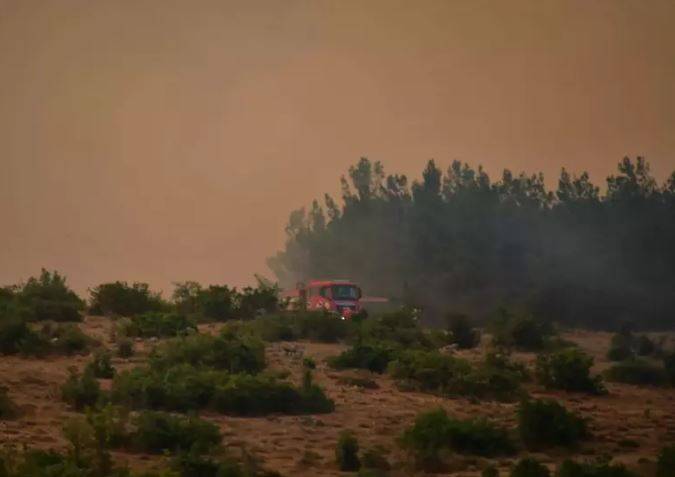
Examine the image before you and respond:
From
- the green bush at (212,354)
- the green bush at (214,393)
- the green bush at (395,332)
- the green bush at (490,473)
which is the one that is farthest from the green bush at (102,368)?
the green bush at (490,473)

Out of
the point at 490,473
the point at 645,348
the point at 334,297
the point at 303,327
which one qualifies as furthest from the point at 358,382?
the point at 334,297

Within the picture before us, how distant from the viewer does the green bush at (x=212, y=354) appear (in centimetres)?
2747

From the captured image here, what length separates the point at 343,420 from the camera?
2352 centimetres

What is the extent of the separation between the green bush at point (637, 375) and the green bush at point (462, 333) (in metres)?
6.22

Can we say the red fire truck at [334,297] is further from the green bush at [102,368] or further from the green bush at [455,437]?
the green bush at [455,437]

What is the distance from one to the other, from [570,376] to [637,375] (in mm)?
3669

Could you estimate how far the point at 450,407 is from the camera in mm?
25609

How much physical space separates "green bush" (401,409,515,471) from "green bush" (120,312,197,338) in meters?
12.8

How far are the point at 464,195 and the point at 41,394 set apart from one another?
163ft

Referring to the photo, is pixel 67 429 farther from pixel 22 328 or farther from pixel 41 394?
pixel 22 328

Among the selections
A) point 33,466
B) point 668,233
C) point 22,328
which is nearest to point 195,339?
point 22,328

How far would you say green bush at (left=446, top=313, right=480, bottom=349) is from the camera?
123ft

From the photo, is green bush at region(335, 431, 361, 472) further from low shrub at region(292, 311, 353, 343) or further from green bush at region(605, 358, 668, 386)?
low shrub at region(292, 311, 353, 343)

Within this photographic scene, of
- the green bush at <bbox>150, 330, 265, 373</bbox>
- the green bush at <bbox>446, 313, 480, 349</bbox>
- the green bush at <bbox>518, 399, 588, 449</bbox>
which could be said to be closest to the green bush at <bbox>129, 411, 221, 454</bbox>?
the green bush at <bbox>518, 399, 588, 449</bbox>
